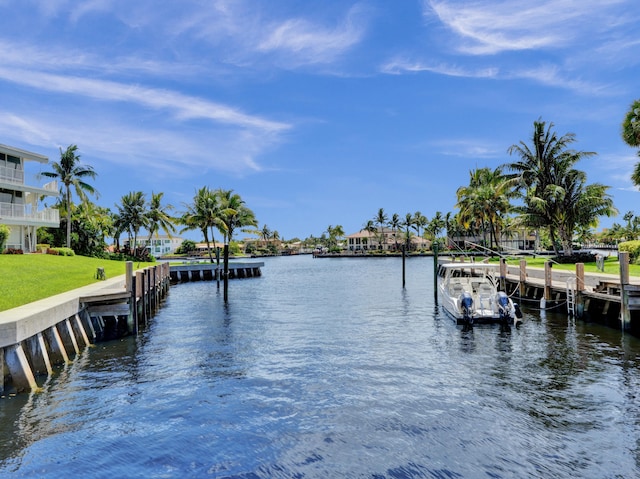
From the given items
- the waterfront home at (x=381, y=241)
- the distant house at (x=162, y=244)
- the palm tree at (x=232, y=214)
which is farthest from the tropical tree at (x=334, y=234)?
the palm tree at (x=232, y=214)

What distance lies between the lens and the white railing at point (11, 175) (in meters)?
40.4

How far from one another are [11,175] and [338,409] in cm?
4302

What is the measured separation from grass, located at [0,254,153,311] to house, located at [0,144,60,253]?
818 cm

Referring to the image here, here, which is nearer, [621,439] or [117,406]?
[621,439]

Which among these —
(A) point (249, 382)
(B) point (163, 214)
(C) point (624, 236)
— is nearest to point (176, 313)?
(A) point (249, 382)

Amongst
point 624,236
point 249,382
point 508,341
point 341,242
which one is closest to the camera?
point 249,382

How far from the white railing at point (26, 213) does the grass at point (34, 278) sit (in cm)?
781

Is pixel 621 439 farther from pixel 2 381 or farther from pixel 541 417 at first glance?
pixel 2 381

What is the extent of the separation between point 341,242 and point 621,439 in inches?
7433

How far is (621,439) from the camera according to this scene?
30.8ft

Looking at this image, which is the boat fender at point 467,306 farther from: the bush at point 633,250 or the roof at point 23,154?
the roof at point 23,154

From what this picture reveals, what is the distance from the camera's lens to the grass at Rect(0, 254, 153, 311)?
1760 cm

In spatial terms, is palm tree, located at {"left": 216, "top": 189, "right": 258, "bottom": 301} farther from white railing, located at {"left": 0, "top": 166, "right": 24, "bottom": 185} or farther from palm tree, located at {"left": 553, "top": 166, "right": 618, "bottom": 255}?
palm tree, located at {"left": 553, "top": 166, "right": 618, "bottom": 255}

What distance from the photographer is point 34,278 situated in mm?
24422
